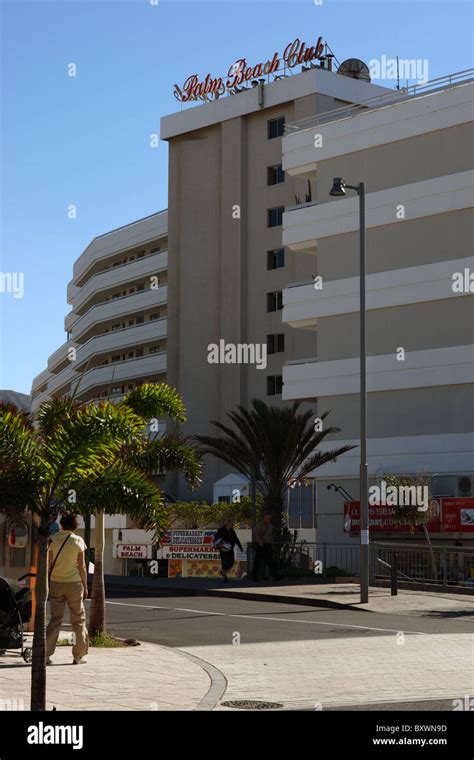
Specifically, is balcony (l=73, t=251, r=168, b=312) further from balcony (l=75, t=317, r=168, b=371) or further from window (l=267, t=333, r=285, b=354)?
window (l=267, t=333, r=285, b=354)

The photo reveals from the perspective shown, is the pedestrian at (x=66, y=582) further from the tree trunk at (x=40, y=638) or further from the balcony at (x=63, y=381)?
the balcony at (x=63, y=381)

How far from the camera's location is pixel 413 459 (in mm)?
41844

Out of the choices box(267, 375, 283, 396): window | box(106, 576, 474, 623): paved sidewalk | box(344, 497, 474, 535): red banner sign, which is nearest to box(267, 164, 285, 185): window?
box(267, 375, 283, 396): window

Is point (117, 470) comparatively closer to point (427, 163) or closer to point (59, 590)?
point (59, 590)

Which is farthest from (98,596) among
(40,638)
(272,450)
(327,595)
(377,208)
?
(377,208)

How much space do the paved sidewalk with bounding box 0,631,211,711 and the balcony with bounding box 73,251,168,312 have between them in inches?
2236

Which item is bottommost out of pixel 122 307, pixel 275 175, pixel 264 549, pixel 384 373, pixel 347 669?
pixel 347 669

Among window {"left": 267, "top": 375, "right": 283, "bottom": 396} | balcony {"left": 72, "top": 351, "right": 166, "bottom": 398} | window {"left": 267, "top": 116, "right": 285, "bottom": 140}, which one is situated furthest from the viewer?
balcony {"left": 72, "top": 351, "right": 166, "bottom": 398}

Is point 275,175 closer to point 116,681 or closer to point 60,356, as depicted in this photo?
point 60,356

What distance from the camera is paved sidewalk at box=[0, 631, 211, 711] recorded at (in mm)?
10625

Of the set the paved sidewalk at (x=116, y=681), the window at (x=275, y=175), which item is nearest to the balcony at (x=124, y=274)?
the window at (x=275, y=175)

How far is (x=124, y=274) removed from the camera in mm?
75875

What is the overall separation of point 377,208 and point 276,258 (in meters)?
18.4
